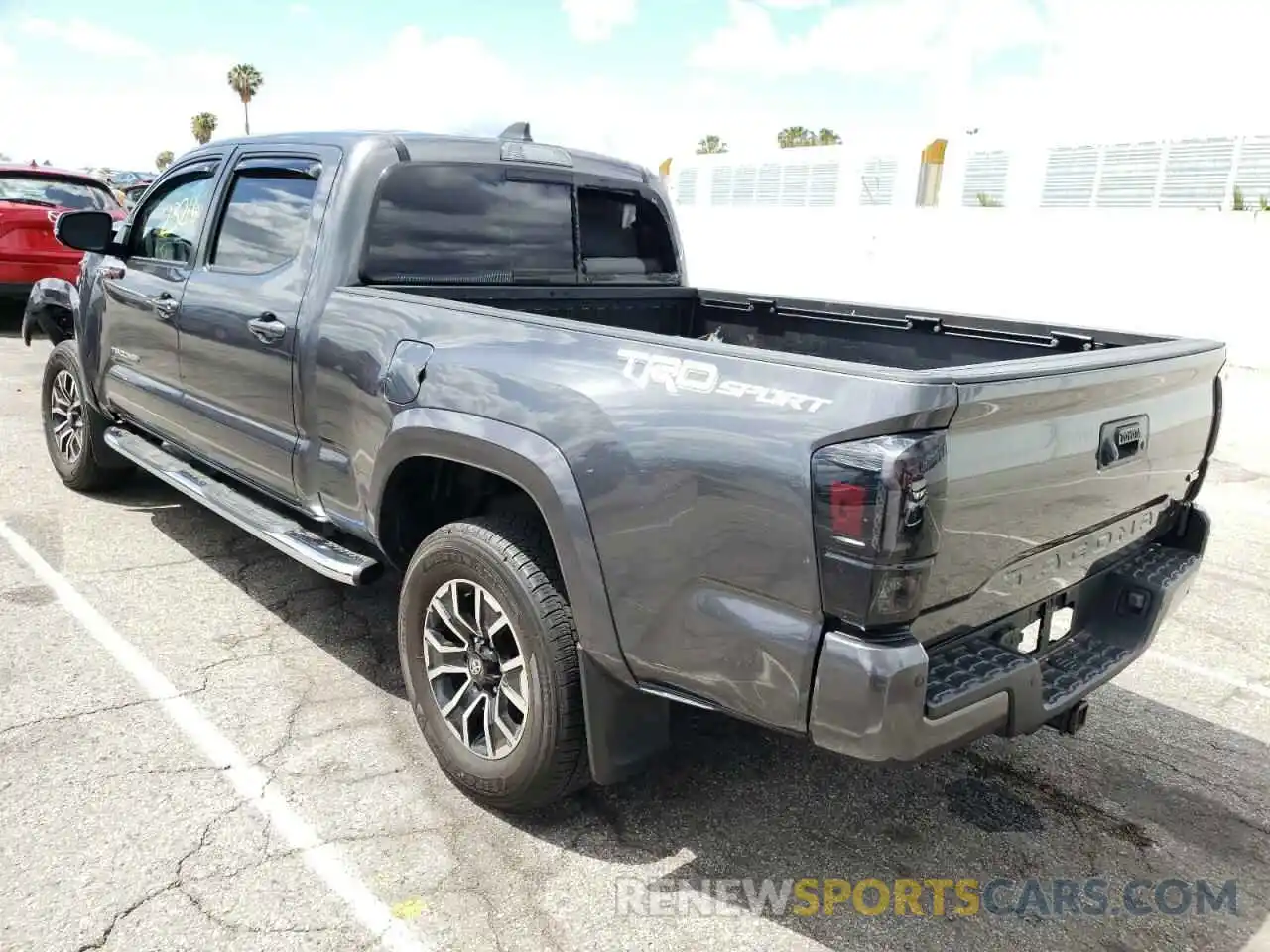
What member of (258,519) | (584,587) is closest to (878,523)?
(584,587)

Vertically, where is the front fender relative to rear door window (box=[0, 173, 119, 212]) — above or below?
below

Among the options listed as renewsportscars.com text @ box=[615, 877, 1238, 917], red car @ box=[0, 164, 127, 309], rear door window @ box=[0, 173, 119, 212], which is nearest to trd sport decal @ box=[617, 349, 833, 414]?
renewsportscars.com text @ box=[615, 877, 1238, 917]

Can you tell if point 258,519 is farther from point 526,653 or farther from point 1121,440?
point 1121,440

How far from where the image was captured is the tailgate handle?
2.57 m

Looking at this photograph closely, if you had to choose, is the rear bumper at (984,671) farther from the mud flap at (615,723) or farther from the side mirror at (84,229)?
the side mirror at (84,229)

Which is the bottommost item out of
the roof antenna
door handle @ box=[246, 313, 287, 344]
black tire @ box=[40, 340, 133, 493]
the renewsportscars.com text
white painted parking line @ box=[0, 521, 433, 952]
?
the renewsportscars.com text

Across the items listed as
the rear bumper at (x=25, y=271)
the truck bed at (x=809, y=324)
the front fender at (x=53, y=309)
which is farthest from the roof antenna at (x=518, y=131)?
the rear bumper at (x=25, y=271)

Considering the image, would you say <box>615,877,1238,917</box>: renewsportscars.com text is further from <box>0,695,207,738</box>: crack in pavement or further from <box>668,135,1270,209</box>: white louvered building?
<box>668,135,1270,209</box>: white louvered building

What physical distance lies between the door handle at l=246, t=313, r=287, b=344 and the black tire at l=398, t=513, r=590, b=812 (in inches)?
43.4

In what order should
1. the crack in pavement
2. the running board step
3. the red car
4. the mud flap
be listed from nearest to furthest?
the mud flap < the crack in pavement < the running board step < the red car

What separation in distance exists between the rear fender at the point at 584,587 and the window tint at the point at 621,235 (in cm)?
176

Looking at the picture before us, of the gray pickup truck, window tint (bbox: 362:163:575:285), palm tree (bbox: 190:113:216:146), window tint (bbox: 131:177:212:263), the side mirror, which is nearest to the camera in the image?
the gray pickup truck

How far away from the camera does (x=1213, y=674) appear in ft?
13.8

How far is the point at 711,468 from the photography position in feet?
7.47
